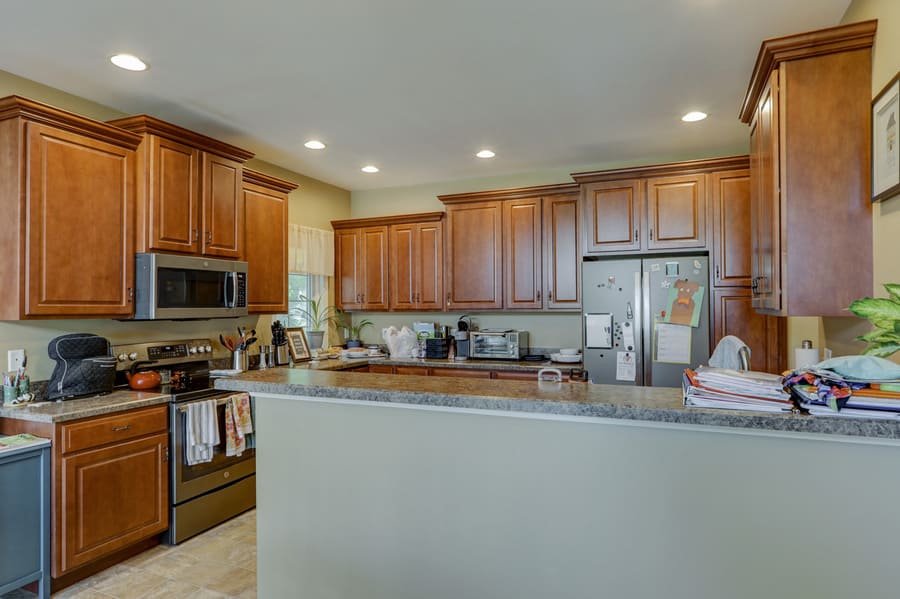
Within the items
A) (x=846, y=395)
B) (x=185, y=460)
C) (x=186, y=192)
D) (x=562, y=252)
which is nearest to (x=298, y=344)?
(x=185, y=460)

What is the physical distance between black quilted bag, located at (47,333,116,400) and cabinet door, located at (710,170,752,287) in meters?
4.09

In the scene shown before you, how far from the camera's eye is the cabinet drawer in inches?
101

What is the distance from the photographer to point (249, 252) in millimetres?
3988

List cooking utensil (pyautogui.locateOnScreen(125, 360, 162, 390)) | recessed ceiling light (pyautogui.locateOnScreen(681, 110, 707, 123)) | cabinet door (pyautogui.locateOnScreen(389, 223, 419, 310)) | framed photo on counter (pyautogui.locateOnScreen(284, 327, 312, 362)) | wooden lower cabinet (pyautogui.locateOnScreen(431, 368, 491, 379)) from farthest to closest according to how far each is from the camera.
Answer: cabinet door (pyautogui.locateOnScreen(389, 223, 419, 310)) < framed photo on counter (pyautogui.locateOnScreen(284, 327, 312, 362)) < wooden lower cabinet (pyautogui.locateOnScreen(431, 368, 491, 379)) < recessed ceiling light (pyautogui.locateOnScreen(681, 110, 707, 123)) < cooking utensil (pyautogui.locateOnScreen(125, 360, 162, 390))

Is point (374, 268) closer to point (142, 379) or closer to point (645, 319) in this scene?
point (142, 379)

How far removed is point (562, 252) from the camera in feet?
14.6

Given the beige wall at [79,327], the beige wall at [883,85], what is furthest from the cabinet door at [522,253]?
the beige wall at [883,85]

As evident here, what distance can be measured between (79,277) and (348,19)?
2004 mm

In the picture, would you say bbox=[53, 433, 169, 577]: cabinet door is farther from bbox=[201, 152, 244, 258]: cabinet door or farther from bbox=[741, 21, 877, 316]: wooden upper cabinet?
bbox=[741, 21, 877, 316]: wooden upper cabinet

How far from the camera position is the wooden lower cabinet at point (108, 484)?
2.54 m

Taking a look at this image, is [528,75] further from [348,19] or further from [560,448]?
[560,448]

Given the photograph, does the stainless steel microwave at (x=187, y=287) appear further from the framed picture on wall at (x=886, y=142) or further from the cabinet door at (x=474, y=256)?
the framed picture on wall at (x=886, y=142)

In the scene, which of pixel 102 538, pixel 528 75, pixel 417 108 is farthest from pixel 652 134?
pixel 102 538

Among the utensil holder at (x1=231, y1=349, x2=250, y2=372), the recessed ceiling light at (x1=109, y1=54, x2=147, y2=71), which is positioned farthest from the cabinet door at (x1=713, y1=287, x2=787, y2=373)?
the recessed ceiling light at (x1=109, y1=54, x2=147, y2=71)
